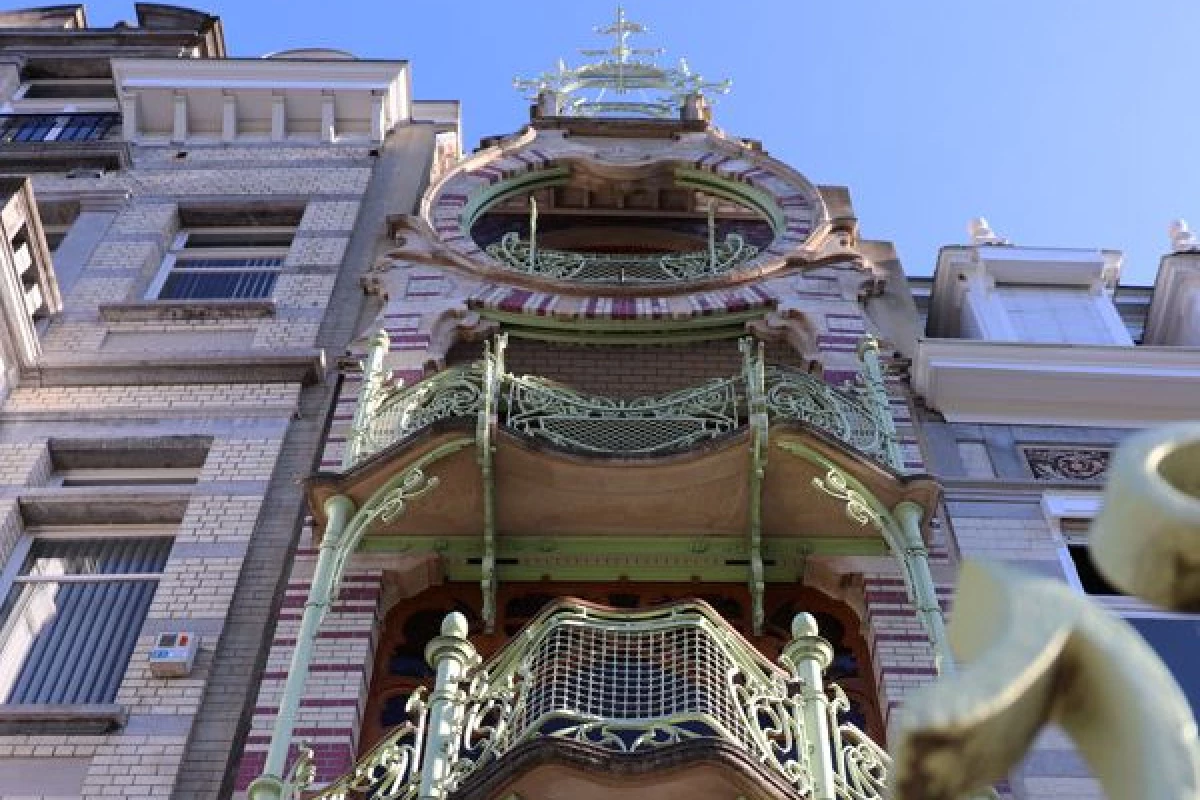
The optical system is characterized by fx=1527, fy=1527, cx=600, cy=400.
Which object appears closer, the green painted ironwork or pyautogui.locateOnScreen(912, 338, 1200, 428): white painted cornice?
the green painted ironwork

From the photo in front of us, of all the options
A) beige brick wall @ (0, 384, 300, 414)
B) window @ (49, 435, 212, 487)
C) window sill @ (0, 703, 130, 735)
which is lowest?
window sill @ (0, 703, 130, 735)

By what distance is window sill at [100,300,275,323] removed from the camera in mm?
13977

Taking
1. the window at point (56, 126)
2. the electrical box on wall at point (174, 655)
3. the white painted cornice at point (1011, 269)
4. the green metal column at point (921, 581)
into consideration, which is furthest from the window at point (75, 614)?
the window at point (56, 126)

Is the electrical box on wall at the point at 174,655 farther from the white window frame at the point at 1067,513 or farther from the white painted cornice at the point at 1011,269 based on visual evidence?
the white painted cornice at the point at 1011,269

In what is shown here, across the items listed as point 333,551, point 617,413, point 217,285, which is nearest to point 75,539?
point 333,551

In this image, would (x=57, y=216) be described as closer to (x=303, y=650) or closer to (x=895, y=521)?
(x=303, y=650)

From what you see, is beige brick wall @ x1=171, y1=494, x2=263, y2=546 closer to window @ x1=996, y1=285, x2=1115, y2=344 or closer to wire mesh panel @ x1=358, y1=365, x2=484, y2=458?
wire mesh panel @ x1=358, y1=365, x2=484, y2=458

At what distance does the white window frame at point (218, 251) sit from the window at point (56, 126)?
3652 mm

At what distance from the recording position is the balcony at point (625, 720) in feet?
24.0

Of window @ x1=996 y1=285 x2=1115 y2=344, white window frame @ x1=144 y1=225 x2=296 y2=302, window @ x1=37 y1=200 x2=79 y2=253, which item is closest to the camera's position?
window @ x1=996 y1=285 x2=1115 y2=344

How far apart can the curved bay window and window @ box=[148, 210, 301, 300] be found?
16.8 feet

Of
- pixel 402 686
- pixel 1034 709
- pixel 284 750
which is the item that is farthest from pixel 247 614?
pixel 1034 709

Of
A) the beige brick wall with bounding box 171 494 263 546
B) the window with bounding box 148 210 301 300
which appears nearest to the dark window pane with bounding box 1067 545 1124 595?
the beige brick wall with bounding box 171 494 263 546

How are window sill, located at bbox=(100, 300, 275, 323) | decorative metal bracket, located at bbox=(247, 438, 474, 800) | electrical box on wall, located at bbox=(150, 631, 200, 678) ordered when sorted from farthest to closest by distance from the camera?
window sill, located at bbox=(100, 300, 275, 323), electrical box on wall, located at bbox=(150, 631, 200, 678), decorative metal bracket, located at bbox=(247, 438, 474, 800)
